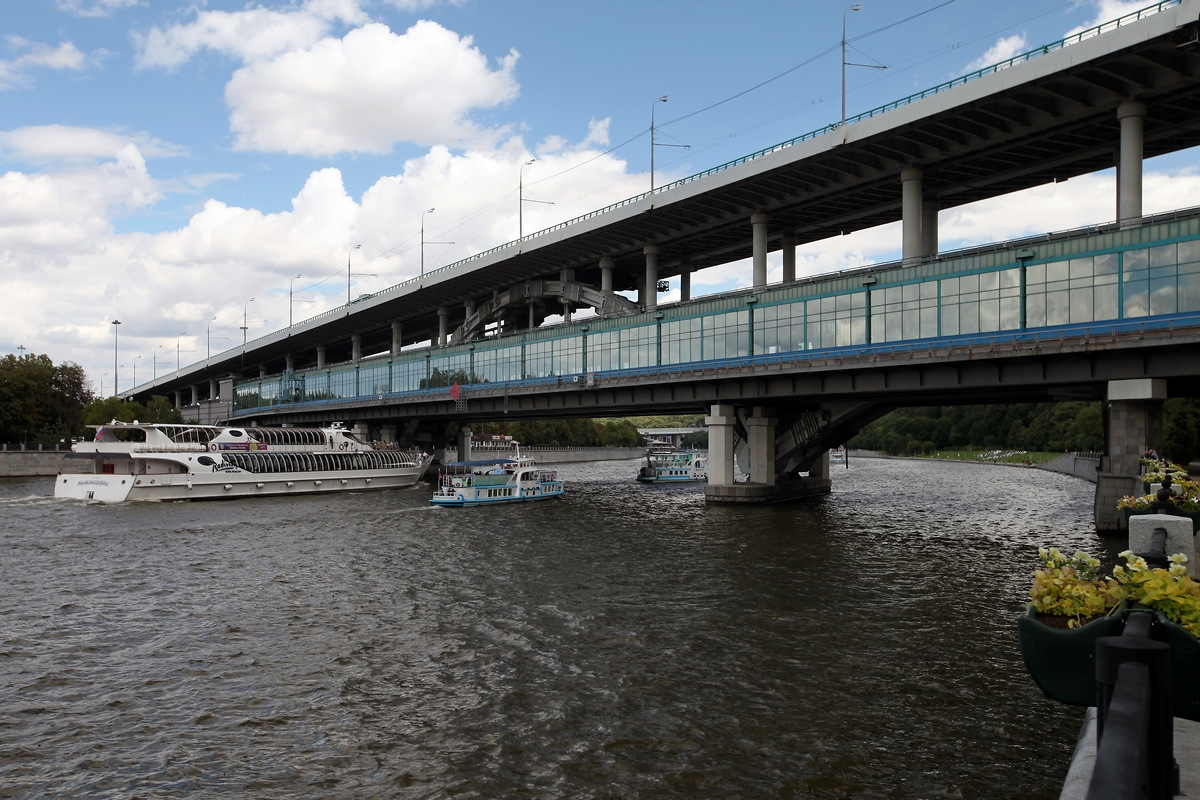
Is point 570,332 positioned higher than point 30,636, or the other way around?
point 570,332

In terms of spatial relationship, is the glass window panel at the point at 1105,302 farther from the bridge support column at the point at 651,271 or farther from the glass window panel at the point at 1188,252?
the bridge support column at the point at 651,271

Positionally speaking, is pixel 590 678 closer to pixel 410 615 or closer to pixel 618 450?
pixel 410 615

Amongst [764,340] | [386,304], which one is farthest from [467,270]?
[764,340]

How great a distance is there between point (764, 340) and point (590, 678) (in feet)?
138

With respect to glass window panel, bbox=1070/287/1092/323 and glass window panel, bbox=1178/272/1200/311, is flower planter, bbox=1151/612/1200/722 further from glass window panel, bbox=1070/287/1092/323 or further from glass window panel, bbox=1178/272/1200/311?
glass window panel, bbox=1070/287/1092/323

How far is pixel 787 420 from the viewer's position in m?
58.9

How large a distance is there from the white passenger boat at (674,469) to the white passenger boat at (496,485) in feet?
85.7

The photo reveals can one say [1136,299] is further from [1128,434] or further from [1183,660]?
[1183,660]

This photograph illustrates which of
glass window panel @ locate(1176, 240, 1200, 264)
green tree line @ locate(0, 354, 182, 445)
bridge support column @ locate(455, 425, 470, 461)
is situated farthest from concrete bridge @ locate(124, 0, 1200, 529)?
green tree line @ locate(0, 354, 182, 445)

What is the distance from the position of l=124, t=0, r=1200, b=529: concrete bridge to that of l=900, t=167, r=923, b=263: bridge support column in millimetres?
144

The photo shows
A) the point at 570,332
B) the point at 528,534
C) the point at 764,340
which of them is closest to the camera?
the point at 528,534

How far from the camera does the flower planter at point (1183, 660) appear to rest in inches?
270

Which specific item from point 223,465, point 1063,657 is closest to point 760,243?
point 223,465

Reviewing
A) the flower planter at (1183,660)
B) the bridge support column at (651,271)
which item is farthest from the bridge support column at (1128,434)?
the bridge support column at (651,271)
